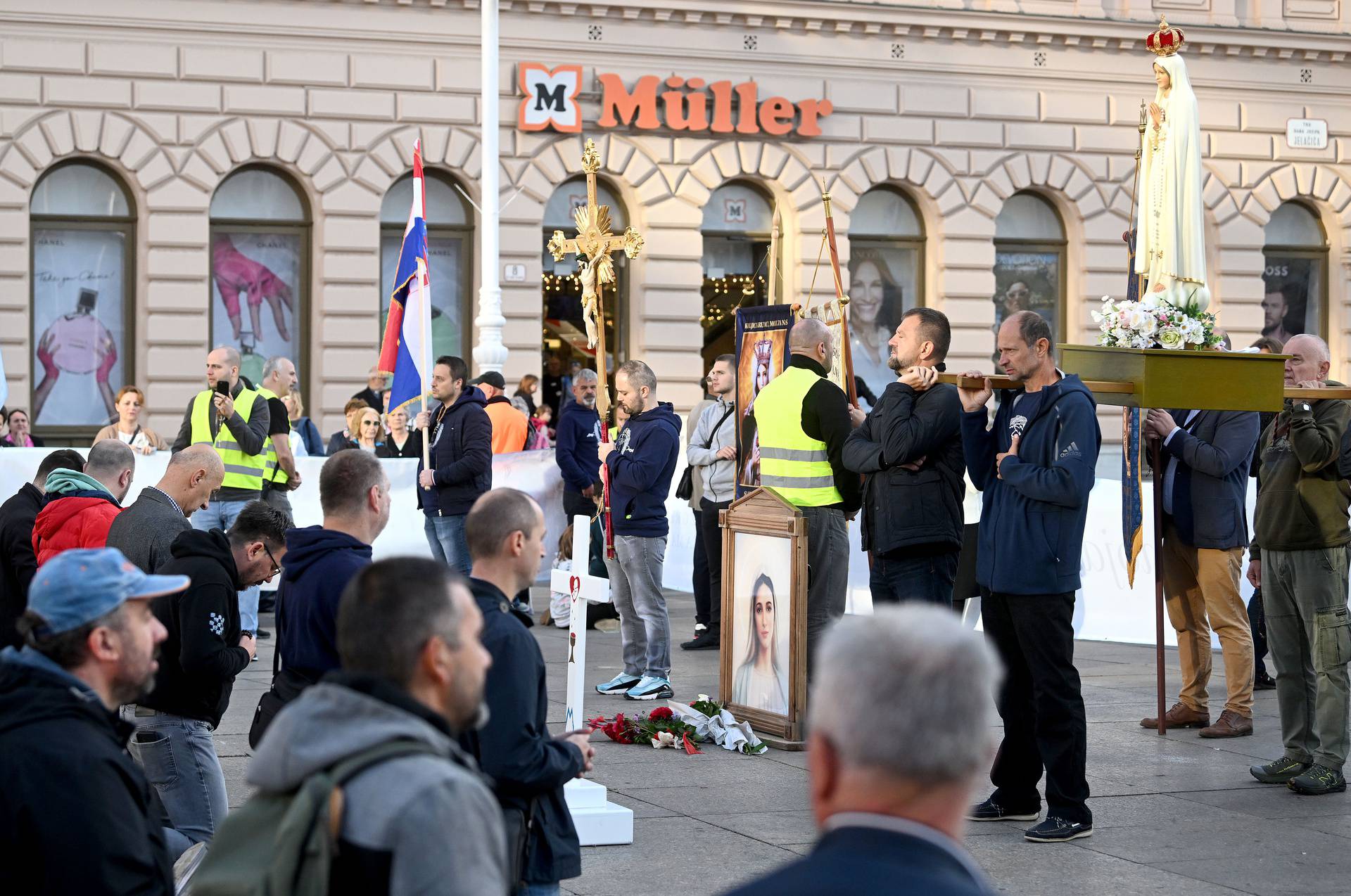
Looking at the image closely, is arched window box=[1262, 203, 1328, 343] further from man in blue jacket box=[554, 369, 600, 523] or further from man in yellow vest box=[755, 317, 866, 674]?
man in yellow vest box=[755, 317, 866, 674]

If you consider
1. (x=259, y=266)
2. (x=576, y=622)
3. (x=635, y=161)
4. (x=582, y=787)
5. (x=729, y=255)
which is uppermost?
(x=635, y=161)

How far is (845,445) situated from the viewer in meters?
8.51

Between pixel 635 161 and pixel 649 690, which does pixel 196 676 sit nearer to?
pixel 649 690

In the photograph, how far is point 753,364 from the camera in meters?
10.7

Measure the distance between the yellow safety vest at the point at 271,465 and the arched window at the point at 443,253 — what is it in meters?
10.4

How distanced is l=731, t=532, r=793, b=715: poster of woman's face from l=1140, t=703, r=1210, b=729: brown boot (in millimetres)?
2246

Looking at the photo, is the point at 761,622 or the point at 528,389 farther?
the point at 528,389

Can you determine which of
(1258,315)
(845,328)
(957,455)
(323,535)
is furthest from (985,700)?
(1258,315)

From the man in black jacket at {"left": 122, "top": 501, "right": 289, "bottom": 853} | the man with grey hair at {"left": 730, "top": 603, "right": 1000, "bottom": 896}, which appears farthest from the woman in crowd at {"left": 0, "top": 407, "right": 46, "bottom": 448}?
the man with grey hair at {"left": 730, "top": 603, "right": 1000, "bottom": 896}

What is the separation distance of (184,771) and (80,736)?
2.38 m

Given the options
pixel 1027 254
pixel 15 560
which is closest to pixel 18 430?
pixel 15 560

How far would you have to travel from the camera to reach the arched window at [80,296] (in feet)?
72.5

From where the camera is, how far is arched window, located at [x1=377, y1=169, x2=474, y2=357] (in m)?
23.6

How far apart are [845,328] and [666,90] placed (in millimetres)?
14450
